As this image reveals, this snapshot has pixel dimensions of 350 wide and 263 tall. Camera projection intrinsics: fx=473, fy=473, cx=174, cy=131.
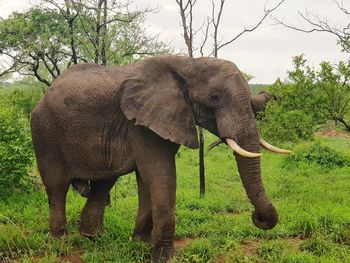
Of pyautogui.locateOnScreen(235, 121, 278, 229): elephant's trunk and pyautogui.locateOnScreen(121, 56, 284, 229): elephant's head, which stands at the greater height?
pyautogui.locateOnScreen(121, 56, 284, 229): elephant's head

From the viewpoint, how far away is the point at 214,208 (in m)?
9.04

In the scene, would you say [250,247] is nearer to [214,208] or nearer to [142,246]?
[142,246]

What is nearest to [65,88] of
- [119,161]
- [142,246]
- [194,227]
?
[119,161]

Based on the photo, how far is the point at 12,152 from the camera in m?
9.45

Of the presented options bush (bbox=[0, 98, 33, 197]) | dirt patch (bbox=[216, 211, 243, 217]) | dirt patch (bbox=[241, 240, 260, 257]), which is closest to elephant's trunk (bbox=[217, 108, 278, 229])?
dirt patch (bbox=[241, 240, 260, 257])

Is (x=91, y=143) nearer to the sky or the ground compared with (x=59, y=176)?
nearer to the sky

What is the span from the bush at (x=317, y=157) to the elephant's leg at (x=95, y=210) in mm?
9268

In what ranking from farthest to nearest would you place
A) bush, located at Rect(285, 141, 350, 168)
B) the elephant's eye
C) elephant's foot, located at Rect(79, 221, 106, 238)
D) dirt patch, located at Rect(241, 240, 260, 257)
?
1. bush, located at Rect(285, 141, 350, 168)
2. elephant's foot, located at Rect(79, 221, 106, 238)
3. dirt patch, located at Rect(241, 240, 260, 257)
4. the elephant's eye

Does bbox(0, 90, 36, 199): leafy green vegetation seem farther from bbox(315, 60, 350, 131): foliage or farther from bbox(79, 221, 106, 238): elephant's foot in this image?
bbox(315, 60, 350, 131): foliage

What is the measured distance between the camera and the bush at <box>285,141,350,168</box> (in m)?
14.8

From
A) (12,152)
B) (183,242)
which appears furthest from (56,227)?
(12,152)

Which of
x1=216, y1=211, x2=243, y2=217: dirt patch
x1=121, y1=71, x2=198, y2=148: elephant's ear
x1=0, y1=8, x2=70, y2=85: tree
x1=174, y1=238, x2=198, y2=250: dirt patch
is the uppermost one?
x1=0, y1=8, x2=70, y2=85: tree

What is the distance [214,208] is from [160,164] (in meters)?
3.73

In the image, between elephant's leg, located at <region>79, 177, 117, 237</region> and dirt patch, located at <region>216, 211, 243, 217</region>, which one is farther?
dirt patch, located at <region>216, 211, 243, 217</region>
